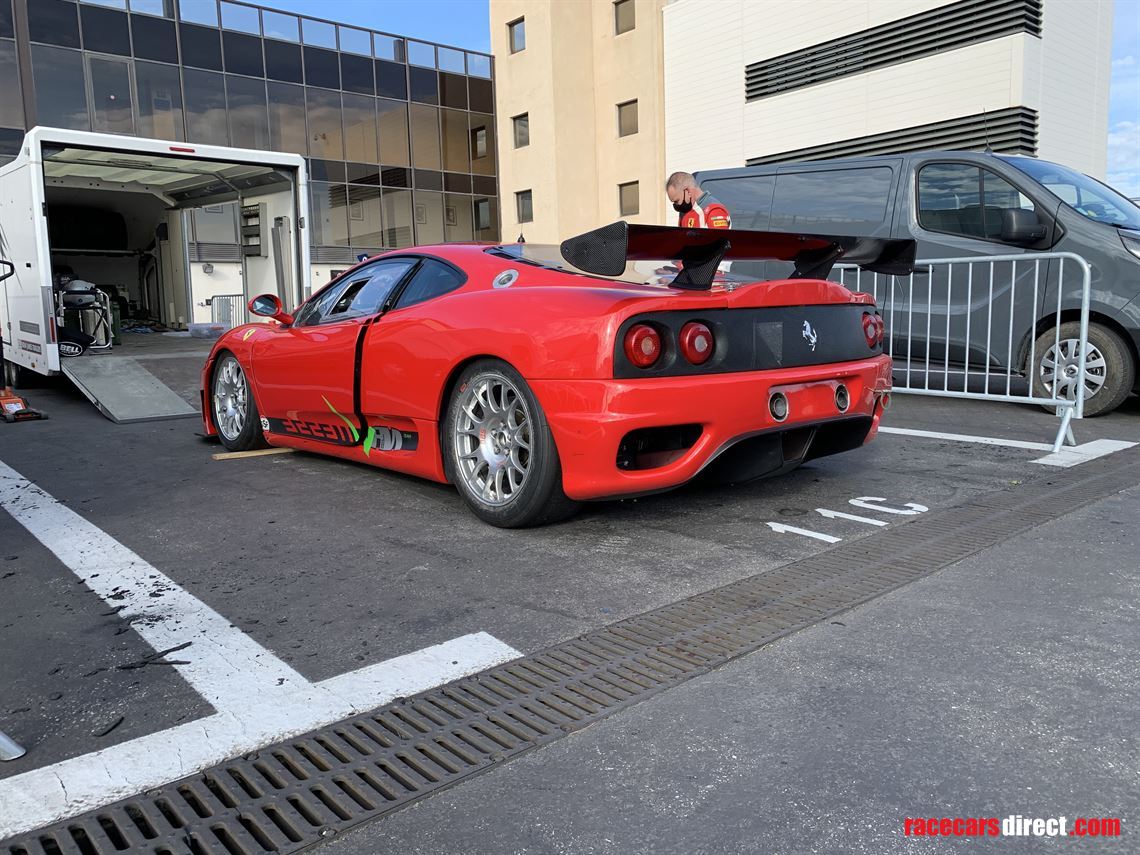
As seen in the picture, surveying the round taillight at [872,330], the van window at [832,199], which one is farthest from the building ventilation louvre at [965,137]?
the round taillight at [872,330]

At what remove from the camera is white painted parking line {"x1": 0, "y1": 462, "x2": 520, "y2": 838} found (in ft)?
6.53

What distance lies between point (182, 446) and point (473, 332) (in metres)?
3.44

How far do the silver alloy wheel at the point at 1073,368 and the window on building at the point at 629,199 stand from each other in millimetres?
21455

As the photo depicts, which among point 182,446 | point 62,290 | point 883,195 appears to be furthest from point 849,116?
point 182,446

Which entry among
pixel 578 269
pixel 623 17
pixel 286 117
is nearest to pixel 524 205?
pixel 623 17

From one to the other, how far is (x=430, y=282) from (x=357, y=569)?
164cm

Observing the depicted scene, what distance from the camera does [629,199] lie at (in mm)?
27969

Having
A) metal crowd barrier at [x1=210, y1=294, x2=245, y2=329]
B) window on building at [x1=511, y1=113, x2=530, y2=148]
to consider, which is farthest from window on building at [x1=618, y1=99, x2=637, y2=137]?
metal crowd barrier at [x1=210, y1=294, x2=245, y2=329]

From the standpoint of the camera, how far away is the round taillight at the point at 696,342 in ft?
11.8

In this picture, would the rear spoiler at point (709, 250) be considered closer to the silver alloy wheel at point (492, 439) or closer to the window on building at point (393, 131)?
the silver alloy wheel at point (492, 439)

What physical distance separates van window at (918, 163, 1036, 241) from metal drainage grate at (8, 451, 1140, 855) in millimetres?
4777

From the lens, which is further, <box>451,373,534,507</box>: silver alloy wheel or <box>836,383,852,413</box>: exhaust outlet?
<box>836,383,852,413</box>: exhaust outlet

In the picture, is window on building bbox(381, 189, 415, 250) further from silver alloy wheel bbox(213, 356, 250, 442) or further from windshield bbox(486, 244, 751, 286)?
windshield bbox(486, 244, 751, 286)

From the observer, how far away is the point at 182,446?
256 inches
